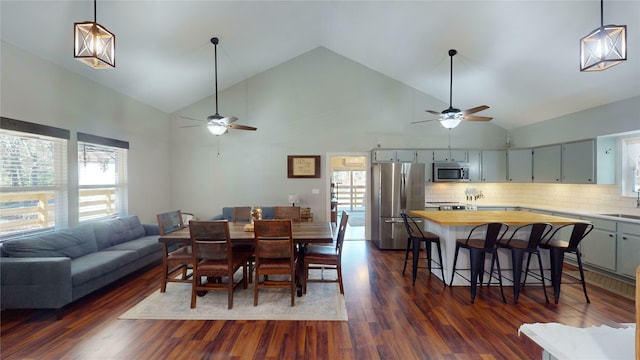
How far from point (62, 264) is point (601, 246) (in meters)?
6.67

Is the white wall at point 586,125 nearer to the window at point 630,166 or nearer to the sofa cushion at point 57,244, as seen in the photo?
the window at point 630,166

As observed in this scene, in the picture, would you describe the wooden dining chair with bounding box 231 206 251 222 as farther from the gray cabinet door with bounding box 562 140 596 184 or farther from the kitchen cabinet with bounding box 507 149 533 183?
the gray cabinet door with bounding box 562 140 596 184

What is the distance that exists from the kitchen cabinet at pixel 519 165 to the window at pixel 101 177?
7.49 m

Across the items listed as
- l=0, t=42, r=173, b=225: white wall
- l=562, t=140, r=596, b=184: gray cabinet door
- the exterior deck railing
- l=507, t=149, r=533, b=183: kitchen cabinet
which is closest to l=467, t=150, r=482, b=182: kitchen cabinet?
l=507, t=149, r=533, b=183: kitchen cabinet

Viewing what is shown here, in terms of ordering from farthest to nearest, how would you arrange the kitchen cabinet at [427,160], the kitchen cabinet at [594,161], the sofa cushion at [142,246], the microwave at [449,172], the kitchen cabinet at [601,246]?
the kitchen cabinet at [427,160], the microwave at [449,172], the kitchen cabinet at [594,161], the sofa cushion at [142,246], the kitchen cabinet at [601,246]

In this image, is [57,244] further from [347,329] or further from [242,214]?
[347,329]

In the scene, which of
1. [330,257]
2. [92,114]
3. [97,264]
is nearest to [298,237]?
[330,257]

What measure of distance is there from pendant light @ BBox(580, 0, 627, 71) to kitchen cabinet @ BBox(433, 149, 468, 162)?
331cm

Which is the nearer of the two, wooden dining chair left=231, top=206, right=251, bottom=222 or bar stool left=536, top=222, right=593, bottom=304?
bar stool left=536, top=222, right=593, bottom=304

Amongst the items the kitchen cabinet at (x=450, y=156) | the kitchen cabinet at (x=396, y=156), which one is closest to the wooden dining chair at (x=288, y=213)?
the kitchen cabinet at (x=396, y=156)

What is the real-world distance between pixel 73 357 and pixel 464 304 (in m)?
3.71

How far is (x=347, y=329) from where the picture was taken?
247cm

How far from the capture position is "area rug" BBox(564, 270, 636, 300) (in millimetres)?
3186

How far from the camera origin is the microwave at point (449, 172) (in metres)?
5.47
